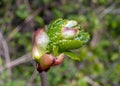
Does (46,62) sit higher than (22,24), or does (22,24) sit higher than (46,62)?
(22,24)

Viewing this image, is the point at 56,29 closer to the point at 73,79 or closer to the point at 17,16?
the point at 73,79

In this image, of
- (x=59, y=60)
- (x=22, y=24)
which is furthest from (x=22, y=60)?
(x=59, y=60)

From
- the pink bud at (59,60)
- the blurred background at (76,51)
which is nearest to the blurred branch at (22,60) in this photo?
the blurred background at (76,51)

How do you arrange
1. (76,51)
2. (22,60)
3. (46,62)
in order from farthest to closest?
1. (76,51)
2. (22,60)
3. (46,62)

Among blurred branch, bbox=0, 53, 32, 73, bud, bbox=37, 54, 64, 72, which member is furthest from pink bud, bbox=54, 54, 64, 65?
blurred branch, bbox=0, 53, 32, 73

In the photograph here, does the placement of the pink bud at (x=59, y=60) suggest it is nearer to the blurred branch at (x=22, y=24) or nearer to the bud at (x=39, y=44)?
the bud at (x=39, y=44)

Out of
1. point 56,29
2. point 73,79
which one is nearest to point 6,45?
point 73,79

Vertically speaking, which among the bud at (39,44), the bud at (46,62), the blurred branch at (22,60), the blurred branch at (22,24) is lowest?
the bud at (46,62)

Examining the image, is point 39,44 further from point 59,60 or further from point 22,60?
point 22,60
